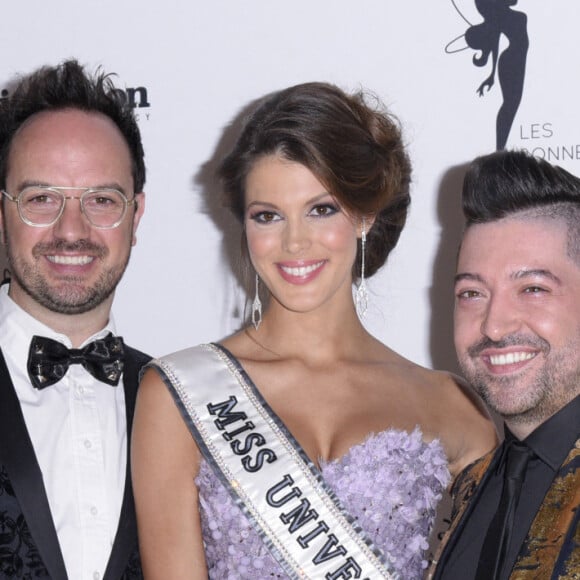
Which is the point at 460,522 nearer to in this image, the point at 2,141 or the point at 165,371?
the point at 165,371

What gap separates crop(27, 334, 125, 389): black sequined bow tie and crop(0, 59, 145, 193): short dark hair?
0.42 meters

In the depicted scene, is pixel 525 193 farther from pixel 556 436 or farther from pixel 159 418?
pixel 159 418

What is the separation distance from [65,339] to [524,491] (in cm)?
108

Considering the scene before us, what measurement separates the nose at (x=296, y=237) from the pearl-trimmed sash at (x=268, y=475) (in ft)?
1.00

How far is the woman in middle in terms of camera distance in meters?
2.38

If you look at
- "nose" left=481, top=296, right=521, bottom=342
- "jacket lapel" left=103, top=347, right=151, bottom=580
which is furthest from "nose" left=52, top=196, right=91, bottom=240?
"nose" left=481, top=296, right=521, bottom=342

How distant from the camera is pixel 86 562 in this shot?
2.31 metres

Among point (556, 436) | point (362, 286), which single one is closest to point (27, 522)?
point (362, 286)

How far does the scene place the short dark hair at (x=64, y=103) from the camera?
2.68 m

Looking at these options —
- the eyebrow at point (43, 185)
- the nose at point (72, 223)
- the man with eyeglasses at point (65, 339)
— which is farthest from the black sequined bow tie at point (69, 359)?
the eyebrow at point (43, 185)

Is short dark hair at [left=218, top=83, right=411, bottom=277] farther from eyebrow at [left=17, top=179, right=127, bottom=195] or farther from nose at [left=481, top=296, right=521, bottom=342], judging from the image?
nose at [left=481, top=296, right=521, bottom=342]

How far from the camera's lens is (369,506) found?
94.4 inches

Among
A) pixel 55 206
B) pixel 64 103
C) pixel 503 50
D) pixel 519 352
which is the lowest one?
pixel 519 352

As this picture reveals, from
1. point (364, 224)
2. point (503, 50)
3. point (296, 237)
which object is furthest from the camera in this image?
point (503, 50)
